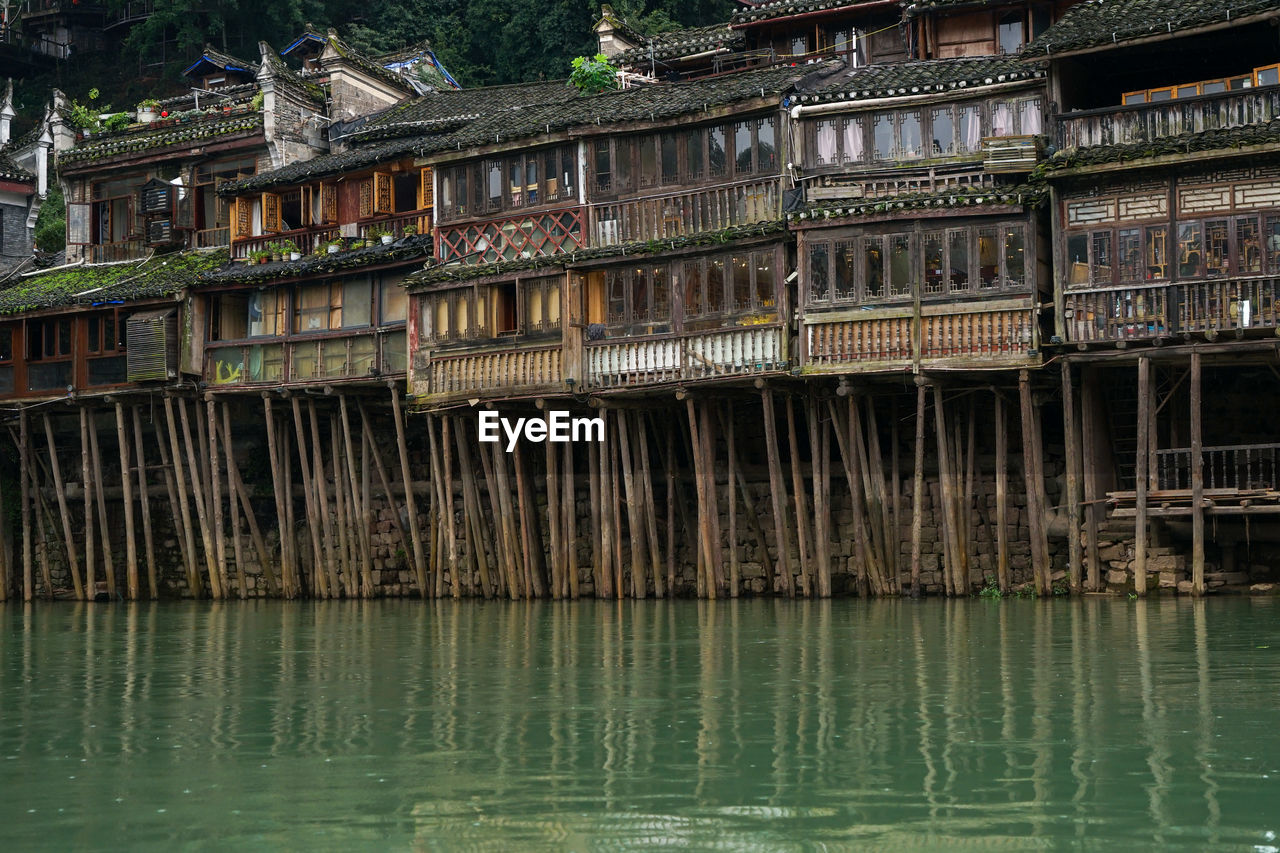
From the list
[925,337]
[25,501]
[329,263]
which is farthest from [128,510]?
[925,337]

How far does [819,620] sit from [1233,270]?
344 inches

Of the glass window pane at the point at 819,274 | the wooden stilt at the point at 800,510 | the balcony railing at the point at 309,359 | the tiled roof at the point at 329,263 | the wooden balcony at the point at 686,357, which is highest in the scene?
the tiled roof at the point at 329,263

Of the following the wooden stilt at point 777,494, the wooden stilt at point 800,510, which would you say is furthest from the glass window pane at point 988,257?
the wooden stilt at point 777,494

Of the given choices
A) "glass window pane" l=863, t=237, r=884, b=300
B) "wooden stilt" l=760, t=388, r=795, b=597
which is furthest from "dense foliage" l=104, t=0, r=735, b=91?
"wooden stilt" l=760, t=388, r=795, b=597

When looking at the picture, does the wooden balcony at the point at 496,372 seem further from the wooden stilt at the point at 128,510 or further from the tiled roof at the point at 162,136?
the tiled roof at the point at 162,136

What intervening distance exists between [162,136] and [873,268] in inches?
879

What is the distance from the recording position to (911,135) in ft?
106

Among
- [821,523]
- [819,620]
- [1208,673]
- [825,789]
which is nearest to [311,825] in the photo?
Answer: [825,789]

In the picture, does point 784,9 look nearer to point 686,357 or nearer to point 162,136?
point 686,357

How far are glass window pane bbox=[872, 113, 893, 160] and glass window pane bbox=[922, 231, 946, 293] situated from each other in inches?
95.3

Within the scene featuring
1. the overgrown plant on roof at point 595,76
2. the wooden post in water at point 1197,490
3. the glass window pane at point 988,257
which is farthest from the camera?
Answer: the overgrown plant on roof at point 595,76

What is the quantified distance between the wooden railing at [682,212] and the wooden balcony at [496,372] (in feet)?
8.37

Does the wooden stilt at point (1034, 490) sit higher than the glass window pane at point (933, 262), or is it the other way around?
the glass window pane at point (933, 262)

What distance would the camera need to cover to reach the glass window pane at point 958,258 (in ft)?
100
